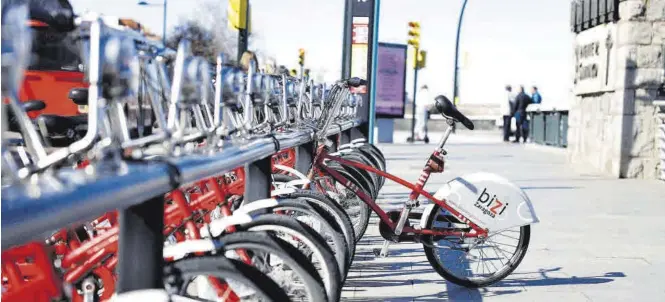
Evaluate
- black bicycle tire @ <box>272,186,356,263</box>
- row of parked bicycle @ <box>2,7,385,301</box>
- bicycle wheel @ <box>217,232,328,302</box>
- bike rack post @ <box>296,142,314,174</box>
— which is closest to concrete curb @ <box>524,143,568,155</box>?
bike rack post @ <box>296,142,314,174</box>

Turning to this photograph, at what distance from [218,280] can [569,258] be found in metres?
4.73

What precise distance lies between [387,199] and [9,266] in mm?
6744

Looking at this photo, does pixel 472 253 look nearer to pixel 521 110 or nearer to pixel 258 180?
pixel 258 180

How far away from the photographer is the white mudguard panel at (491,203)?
558 centimetres

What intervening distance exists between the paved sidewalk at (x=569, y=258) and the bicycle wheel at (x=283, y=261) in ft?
7.74

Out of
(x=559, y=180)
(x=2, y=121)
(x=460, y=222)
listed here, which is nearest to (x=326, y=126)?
(x=460, y=222)

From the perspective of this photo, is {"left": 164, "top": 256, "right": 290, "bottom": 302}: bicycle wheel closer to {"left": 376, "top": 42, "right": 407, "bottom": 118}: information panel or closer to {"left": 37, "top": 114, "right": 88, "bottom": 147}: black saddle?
{"left": 37, "top": 114, "right": 88, "bottom": 147}: black saddle

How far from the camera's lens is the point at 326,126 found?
556 centimetres

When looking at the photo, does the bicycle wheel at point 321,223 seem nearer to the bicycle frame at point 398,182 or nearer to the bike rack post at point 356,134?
the bicycle frame at point 398,182

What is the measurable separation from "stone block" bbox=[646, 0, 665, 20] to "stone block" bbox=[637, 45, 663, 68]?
40 centimetres

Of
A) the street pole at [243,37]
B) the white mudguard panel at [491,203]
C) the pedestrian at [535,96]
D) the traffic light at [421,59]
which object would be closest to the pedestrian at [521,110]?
the pedestrian at [535,96]

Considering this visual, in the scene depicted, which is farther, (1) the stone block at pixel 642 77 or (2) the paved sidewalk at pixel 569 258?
(1) the stone block at pixel 642 77

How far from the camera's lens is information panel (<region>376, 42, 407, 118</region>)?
915 inches

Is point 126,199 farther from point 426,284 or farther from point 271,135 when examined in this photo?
point 426,284
